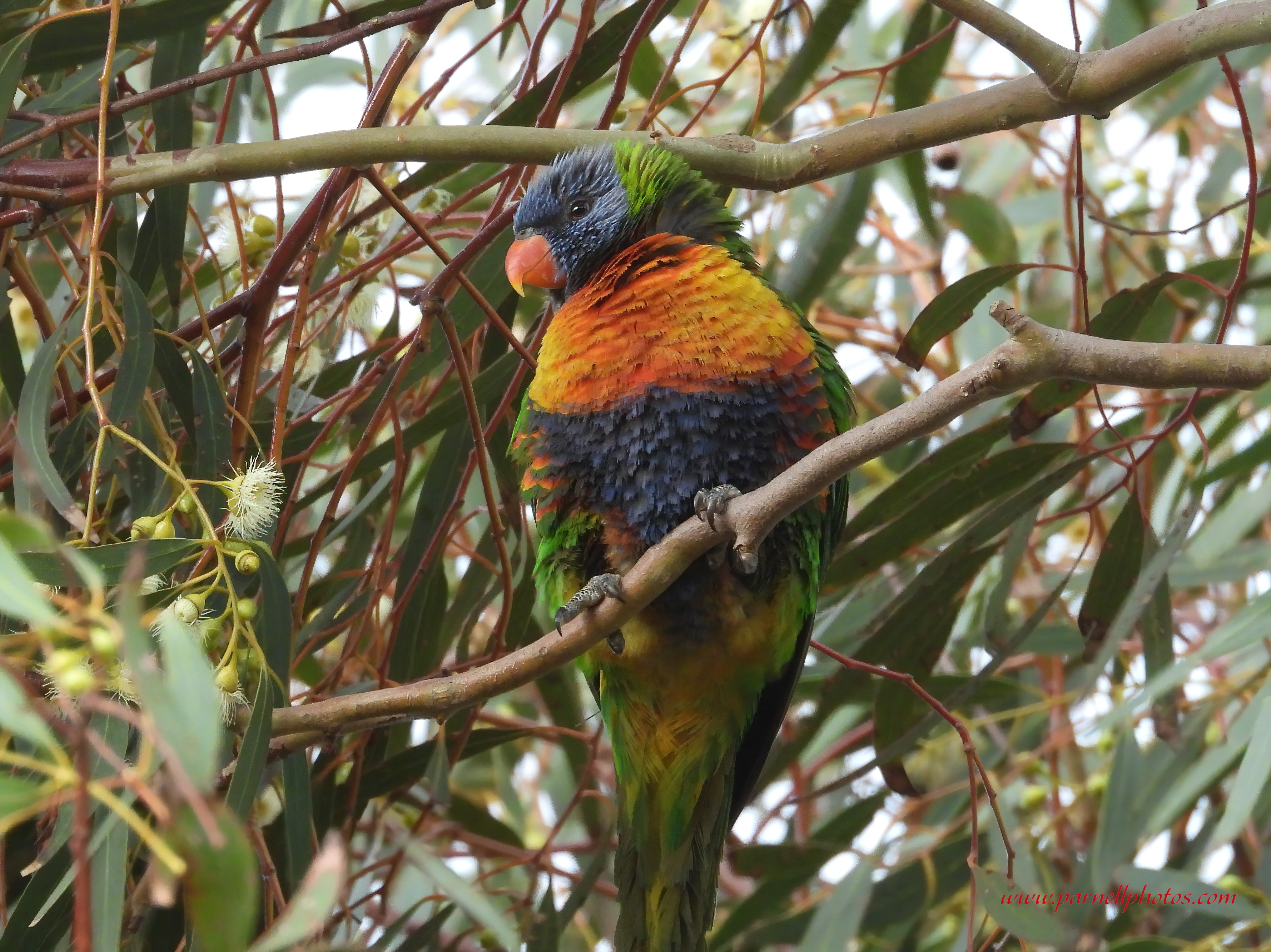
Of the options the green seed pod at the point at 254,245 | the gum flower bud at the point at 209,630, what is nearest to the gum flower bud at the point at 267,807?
the gum flower bud at the point at 209,630

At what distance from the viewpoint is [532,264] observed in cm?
211

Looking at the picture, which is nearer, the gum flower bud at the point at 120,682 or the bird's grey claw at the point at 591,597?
the gum flower bud at the point at 120,682

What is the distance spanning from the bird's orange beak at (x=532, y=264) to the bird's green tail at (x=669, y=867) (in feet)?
2.89

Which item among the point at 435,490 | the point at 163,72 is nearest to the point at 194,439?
the point at 435,490

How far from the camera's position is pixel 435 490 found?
203 centimetres

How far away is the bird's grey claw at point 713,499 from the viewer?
1.45 meters

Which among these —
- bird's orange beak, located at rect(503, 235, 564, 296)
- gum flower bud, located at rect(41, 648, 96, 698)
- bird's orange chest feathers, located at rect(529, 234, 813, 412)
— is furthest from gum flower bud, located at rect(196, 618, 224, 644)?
bird's orange beak, located at rect(503, 235, 564, 296)

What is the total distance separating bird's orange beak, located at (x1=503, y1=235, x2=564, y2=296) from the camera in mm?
2098

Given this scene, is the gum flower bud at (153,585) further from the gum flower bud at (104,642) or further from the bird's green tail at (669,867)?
the bird's green tail at (669,867)

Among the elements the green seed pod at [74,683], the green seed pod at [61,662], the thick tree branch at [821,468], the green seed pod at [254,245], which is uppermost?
the green seed pod at [254,245]

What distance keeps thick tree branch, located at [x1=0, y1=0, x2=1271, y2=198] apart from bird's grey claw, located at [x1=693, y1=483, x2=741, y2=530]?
1.33 feet

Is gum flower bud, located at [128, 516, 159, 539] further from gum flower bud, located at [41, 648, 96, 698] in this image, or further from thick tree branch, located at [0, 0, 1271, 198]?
gum flower bud, located at [41, 648, 96, 698]

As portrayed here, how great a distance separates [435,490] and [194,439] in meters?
0.42

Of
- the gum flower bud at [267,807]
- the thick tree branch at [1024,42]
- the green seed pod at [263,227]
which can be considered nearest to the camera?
the thick tree branch at [1024,42]
